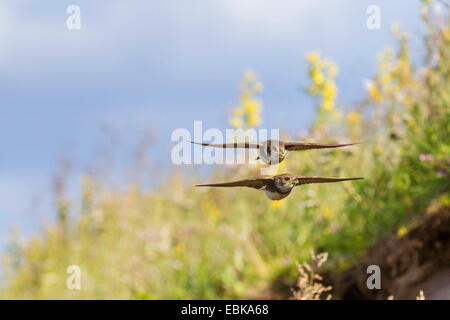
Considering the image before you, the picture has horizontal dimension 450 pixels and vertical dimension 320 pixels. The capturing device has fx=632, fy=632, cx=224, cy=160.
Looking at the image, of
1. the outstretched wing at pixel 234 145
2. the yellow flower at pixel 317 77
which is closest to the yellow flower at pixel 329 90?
the yellow flower at pixel 317 77

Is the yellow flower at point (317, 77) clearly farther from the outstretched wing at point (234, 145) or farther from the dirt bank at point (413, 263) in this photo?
the outstretched wing at point (234, 145)

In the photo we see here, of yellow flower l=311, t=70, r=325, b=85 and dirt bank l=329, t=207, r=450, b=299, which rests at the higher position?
yellow flower l=311, t=70, r=325, b=85

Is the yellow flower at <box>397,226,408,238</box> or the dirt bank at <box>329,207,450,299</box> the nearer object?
the dirt bank at <box>329,207,450,299</box>

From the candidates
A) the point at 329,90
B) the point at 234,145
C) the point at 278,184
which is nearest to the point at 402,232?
the point at 329,90

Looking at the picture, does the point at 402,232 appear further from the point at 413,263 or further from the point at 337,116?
the point at 337,116

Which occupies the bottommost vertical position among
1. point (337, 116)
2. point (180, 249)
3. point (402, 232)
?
point (180, 249)

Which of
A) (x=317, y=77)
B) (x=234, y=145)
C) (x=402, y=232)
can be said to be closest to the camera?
(x=234, y=145)

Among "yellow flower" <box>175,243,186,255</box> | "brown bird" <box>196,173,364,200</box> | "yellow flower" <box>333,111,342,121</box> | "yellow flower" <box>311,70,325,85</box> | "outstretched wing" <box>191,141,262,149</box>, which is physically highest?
"yellow flower" <box>311,70,325,85</box>

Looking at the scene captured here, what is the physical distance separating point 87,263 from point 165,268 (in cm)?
180

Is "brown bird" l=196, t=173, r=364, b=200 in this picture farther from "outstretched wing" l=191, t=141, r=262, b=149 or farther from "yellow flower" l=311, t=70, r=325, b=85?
"yellow flower" l=311, t=70, r=325, b=85

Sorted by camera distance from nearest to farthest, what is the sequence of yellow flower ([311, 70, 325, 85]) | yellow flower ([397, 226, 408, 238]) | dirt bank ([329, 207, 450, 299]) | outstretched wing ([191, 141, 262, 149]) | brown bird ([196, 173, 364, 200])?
outstretched wing ([191, 141, 262, 149]), brown bird ([196, 173, 364, 200]), dirt bank ([329, 207, 450, 299]), yellow flower ([397, 226, 408, 238]), yellow flower ([311, 70, 325, 85])

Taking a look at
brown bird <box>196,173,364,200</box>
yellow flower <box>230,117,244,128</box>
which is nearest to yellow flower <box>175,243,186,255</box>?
yellow flower <box>230,117,244,128</box>

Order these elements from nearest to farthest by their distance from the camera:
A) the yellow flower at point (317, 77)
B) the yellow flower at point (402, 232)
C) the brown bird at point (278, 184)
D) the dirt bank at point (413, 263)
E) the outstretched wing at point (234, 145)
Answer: the outstretched wing at point (234, 145)
the brown bird at point (278, 184)
the dirt bank at point (413, 263)
the yellow flower at point (402, 232)
the yellow flower at point (317, 77)

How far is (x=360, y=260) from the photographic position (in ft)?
13.7
